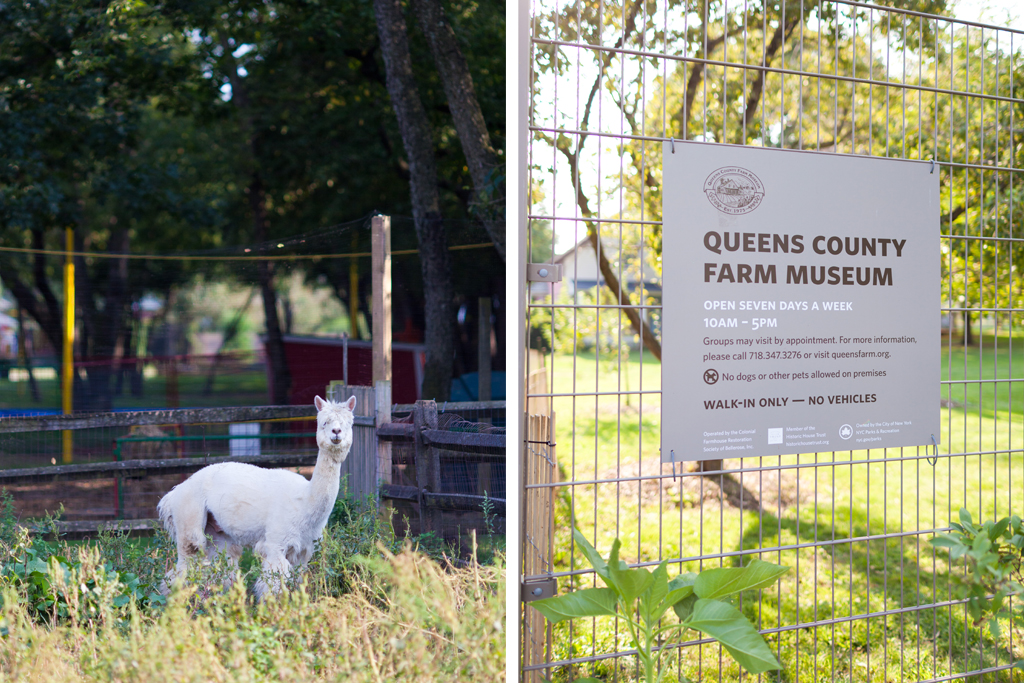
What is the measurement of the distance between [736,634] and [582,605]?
1.26 ft

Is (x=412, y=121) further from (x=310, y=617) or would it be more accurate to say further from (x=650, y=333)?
(x=650, y=333)

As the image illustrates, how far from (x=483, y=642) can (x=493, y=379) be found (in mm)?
838

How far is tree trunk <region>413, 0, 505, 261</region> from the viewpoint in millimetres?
2311

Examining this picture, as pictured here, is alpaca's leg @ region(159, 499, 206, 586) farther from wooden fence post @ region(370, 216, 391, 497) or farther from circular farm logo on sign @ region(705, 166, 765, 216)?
circular farm logo on sign @ region(705, 166, 765, 216)

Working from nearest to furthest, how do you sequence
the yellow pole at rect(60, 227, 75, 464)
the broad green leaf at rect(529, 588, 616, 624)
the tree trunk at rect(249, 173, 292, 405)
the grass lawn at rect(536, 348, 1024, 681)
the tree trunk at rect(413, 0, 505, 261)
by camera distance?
1. the broad green leaf at rect(529, 588, 616, 624)
2. the yellow pole at rect(60, 227, 75, 464)
3. the tree trunk at rect(249, 173, 292, 405)
4. the tree trunk at rect(413, 0, 505, 261)
5. the grass lawn at rect(536, 348, 1024, 681)

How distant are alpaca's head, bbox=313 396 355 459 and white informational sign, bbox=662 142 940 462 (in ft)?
3.30

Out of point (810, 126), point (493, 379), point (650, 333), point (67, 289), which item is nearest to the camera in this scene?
point (67, 289)

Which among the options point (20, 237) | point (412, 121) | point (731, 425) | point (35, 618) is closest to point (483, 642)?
point (731, 425)

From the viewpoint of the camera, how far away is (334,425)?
2182mm

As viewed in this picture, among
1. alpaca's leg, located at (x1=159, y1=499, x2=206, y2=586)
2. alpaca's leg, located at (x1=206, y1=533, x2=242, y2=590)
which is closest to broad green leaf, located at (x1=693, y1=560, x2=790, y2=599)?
alpaca's leg, located at (x1=206, y1=533, x2=242, y2=590)

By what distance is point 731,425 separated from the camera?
197 cm

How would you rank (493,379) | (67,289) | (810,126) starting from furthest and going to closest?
(810,126) → (493,379) → (67,289)

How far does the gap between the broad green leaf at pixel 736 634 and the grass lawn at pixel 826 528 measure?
0.60 meters

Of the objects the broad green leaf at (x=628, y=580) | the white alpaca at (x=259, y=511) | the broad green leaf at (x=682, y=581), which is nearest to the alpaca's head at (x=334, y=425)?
the white alpaca at (x=259, y=511)
